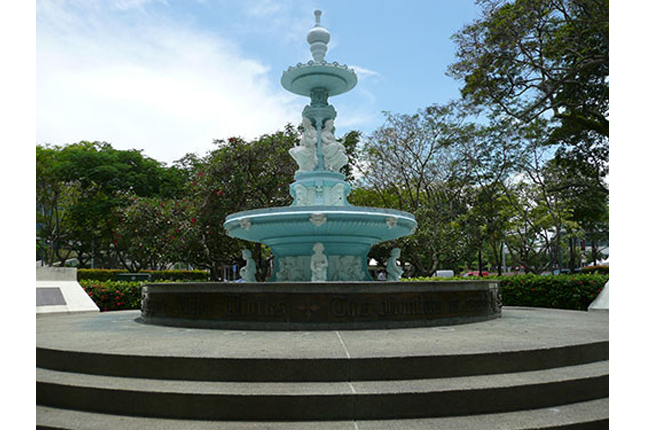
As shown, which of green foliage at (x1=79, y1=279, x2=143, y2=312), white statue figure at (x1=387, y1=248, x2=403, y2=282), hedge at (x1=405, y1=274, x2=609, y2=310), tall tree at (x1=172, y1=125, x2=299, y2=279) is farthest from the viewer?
tall tree at (x1=172, y1=125, x2=299, y2=279)

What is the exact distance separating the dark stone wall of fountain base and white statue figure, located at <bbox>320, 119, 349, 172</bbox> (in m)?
5.09

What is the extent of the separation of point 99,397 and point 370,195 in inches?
1084

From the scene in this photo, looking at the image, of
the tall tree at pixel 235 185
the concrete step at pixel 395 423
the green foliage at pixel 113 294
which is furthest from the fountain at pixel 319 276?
the tall tree at pixel 235 185

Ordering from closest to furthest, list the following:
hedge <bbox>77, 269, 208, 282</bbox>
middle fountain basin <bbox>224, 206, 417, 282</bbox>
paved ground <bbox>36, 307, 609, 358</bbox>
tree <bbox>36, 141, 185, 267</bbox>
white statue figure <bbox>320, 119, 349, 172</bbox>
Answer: paved ground <bbox>36, 307, 609, 358</bbox> → middle fountain basin <bbox>224, 206, 417, 282</bbox> → white statue figure <bbox>320, 119, 349, 172</bbox> → hedge <bbox>77, 269, 208, 282</bbox> → tree <bbox>36, 141, 185, 267</bbox>

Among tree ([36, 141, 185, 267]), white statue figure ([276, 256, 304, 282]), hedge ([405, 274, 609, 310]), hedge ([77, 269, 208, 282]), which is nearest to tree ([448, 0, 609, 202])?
hedge ([405, 274, 609, 310])

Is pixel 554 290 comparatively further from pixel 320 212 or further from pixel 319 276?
pixel 320 212

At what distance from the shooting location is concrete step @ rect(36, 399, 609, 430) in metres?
3.79

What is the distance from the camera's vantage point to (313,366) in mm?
4355

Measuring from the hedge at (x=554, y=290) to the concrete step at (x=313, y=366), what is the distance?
31.0 feet

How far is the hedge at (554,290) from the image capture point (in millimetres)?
12906

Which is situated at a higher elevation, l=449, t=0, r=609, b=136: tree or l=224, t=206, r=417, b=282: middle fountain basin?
l=449, t=0, r=609, b=136: tree

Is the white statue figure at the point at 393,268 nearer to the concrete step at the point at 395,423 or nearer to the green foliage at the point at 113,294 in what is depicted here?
the concrete step at the point at 395,423

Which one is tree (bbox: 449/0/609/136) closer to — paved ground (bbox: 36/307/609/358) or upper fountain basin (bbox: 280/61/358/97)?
upper fountain basin (bbox: 280/61/358/97)

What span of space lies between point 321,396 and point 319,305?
2.43 m
